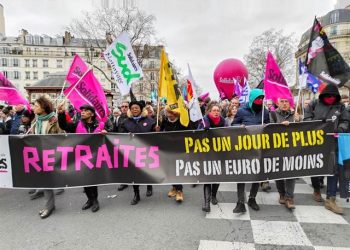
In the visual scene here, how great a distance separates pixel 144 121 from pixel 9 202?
2888mm

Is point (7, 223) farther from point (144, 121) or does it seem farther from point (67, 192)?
point (144, 121)

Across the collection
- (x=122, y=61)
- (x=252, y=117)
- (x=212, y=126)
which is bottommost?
(x=212, y=126)

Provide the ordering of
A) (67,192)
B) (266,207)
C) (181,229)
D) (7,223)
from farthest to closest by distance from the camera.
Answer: (67,192) → (266,207) → (7,223) → (181,229)

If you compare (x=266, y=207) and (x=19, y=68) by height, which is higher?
(x=19, y=68)

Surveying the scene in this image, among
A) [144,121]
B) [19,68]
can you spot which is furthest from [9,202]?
[19,68]

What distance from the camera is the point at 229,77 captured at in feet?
36.9

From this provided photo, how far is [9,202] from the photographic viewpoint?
514cm

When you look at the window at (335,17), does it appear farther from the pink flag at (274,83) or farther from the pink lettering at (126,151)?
the pink lettering at (126,151)

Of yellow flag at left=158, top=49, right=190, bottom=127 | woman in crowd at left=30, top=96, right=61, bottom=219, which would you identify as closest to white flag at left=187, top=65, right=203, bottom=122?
yellow flag at left=158, top=49, right=190, bottom=127

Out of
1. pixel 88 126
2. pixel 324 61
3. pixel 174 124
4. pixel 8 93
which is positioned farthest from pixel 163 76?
pixel 8 93

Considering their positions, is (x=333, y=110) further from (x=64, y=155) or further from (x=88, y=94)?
(x=64, y=155)

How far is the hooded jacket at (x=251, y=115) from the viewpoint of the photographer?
451 cm

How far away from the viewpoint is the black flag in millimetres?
4750

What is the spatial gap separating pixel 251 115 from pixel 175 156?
141cm
